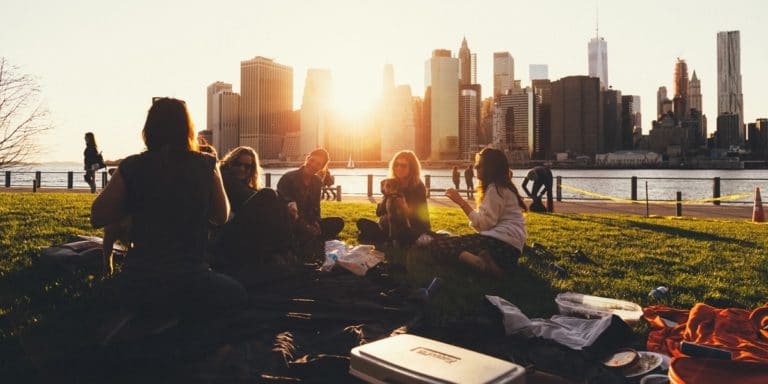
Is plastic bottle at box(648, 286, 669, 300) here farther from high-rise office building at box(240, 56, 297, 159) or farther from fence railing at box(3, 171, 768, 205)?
high-rise office building at box(240, 56, 297, 159)

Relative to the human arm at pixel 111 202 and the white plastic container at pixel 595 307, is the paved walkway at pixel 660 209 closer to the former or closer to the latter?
the white plastic container at pixel 595 307

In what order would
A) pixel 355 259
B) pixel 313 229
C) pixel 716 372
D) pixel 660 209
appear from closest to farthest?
1. pixel 716 372
2. pixel 355 259
3. pixel 313 229
4. pixel 660 209

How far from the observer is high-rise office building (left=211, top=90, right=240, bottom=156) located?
165250mm

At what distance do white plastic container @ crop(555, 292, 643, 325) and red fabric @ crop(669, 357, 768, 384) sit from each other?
121cm

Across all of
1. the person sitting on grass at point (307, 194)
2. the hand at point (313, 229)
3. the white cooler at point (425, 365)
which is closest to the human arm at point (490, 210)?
the person sitting on grass at point (307, 194)

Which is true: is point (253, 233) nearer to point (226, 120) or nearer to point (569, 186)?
point (569, 186)

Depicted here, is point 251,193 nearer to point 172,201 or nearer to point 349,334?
point 172,201

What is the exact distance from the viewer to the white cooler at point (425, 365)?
2223 millimetres

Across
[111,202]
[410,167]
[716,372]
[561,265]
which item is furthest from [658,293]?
[111,202]

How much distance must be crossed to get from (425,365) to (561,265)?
4.26 metres

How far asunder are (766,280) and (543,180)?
8675mm

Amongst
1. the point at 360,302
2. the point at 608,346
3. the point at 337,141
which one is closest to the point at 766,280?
the point at 608,346

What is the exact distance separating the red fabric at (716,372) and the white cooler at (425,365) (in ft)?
2.75

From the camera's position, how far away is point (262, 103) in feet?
547
